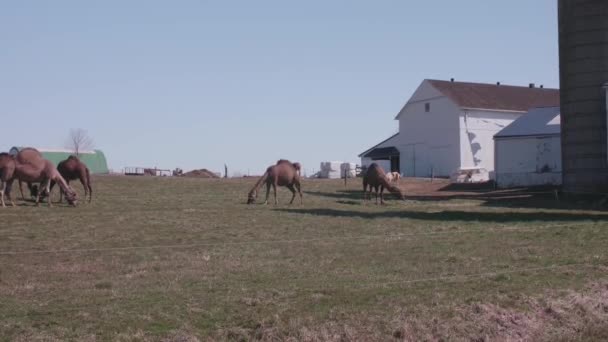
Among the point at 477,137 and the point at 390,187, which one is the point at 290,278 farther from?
the point at 477,137

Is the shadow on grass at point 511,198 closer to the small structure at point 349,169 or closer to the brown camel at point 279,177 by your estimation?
the brown camel at point 279,177

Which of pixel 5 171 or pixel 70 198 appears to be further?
pixel 70 198

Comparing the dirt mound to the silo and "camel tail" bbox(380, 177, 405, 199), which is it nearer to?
"camel tail" bbox(380, 177, 405, 199)

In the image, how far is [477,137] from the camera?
71.1 m

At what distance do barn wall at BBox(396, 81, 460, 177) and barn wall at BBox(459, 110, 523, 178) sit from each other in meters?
0.60

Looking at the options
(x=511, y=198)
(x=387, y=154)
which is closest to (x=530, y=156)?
(x=511, y=198)

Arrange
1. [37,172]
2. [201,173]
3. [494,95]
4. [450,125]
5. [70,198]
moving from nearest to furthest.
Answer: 1. [37,172]
2. [70,198]
3. [201,173]
4. [450,125]
5. [494,95]

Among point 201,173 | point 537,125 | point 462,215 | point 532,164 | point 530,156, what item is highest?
point 537,125

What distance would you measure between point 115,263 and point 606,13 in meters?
30.7

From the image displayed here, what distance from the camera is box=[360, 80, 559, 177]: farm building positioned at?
232 feet

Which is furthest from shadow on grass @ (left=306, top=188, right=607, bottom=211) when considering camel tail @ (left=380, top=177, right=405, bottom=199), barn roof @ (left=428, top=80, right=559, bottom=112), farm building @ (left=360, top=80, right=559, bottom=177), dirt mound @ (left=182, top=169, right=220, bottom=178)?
dirt mound @ (left=182, top=169, right=220, bottom=178)

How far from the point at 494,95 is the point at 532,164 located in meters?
21.5

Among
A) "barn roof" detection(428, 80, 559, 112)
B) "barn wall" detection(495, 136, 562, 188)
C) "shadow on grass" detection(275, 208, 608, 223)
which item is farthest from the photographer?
"barn roof" detection(428, 80, 559, 112)

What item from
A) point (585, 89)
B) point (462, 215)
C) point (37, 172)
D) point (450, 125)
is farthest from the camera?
point (450, 125)
